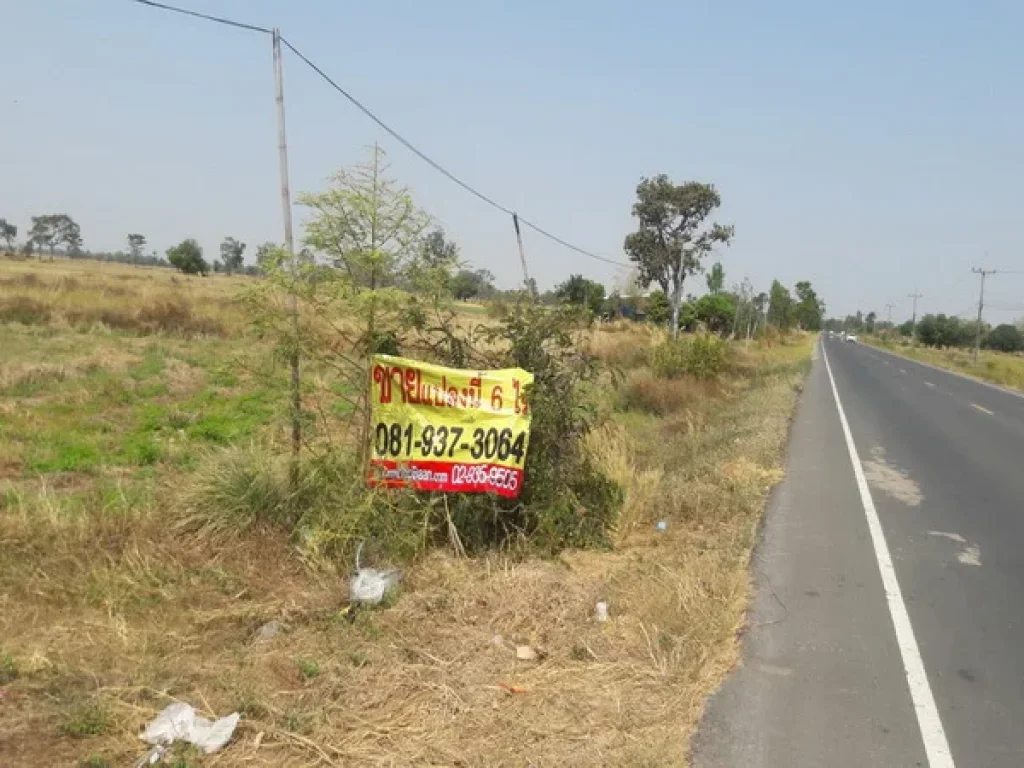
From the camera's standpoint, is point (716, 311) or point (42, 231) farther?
point (42, 231)

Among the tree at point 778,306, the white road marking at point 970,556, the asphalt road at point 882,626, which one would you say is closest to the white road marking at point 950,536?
the asphalt road at point 882,626

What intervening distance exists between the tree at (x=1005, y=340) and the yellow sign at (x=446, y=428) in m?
106

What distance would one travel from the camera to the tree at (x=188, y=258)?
2963 inches

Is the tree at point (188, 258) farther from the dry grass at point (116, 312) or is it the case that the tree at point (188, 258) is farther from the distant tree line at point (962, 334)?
the distant tree line at point (962, 334)

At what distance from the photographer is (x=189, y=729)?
326 cm

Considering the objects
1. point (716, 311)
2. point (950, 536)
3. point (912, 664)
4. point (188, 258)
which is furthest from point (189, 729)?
point (188, 258)

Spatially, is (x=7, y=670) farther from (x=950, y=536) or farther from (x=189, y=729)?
(x=950, y=536)

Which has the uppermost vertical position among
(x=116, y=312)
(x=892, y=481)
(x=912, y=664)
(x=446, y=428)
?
(x=116, y=312)

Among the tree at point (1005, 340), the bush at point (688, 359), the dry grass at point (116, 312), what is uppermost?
the dry grass at point (116, 312)

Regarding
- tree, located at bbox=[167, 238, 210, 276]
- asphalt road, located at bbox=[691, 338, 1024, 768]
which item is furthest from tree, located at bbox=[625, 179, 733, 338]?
tree, located at bbox=[167, 238, 210, 276]

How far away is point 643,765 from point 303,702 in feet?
5.27

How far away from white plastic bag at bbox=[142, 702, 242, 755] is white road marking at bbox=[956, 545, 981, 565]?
5958 millimetres

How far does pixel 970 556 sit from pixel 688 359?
43.0 ft

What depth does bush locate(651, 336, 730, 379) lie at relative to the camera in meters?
19.2
